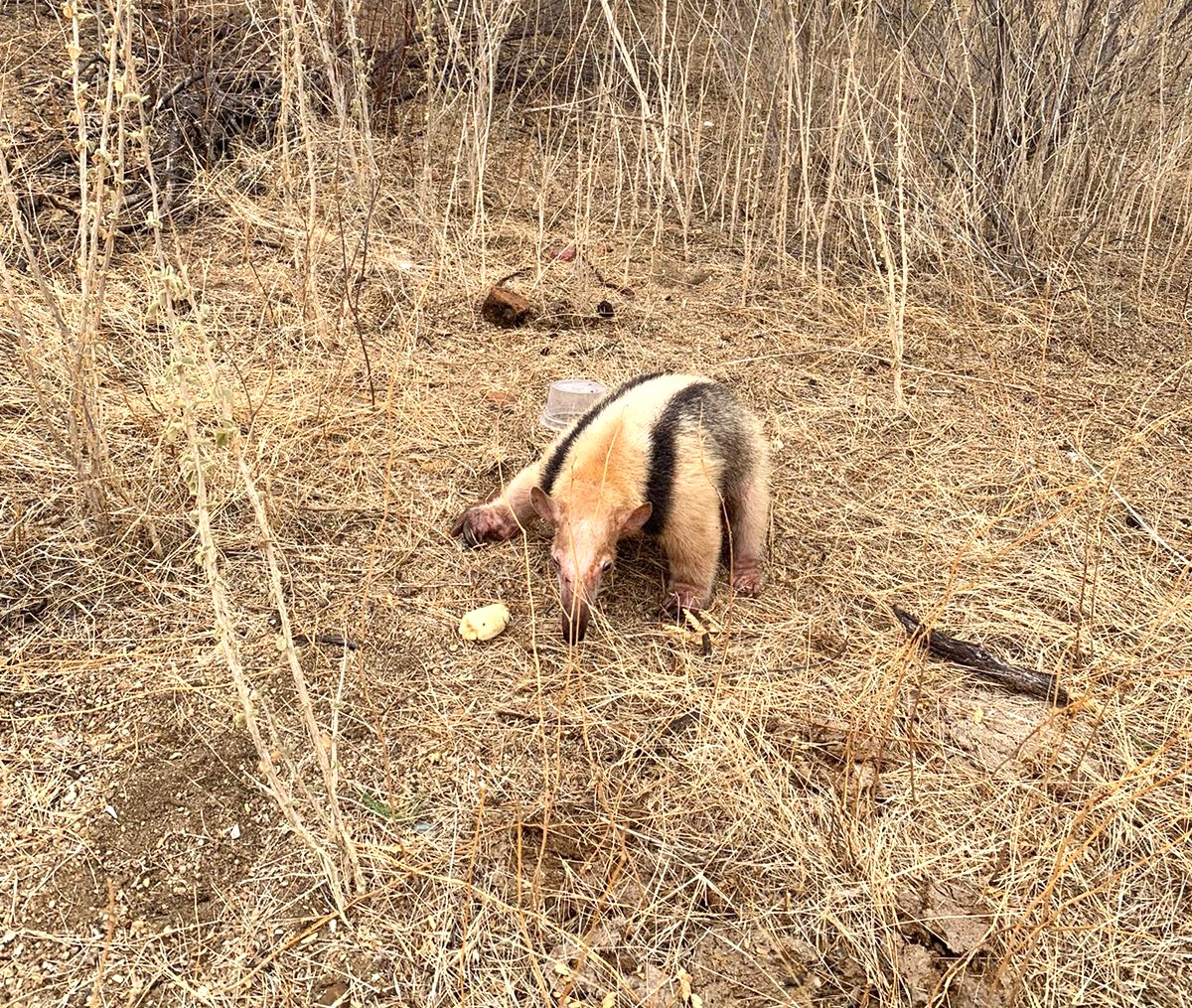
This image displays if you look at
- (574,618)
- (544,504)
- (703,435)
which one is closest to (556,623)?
(574,618)

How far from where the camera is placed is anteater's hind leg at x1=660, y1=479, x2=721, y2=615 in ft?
10.8

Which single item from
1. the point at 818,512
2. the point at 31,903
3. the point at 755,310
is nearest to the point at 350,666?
the point at 31,903

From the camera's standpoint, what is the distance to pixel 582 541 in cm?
307

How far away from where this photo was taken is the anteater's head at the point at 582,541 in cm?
300

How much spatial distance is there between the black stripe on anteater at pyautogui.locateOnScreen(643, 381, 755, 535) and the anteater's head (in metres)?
0.15

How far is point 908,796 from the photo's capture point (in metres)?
2.58

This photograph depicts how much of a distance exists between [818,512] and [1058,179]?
3620 mm

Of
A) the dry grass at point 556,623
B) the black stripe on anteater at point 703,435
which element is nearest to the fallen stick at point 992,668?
the dry grass at point 556,623

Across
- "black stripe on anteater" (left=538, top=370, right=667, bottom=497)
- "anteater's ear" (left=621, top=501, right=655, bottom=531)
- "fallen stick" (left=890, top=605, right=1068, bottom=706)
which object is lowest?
"fallen stick" (left=890, top=605, right=1068, bottom=706)

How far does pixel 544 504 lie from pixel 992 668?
1552mm

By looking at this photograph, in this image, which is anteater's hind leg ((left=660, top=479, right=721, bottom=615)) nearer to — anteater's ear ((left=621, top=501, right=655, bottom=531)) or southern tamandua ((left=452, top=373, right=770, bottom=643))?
southern tamandua ((left=452, top=373, right=770, bottom=643))

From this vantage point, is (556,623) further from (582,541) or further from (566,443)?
(566,443)

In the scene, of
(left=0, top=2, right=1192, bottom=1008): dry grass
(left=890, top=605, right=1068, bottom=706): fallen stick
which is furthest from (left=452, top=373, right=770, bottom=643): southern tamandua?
(left=890, top=605, right=1068, bottom=706): fallen stick

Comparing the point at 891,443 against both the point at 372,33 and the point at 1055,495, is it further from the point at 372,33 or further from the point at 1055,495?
the point at 372,33
